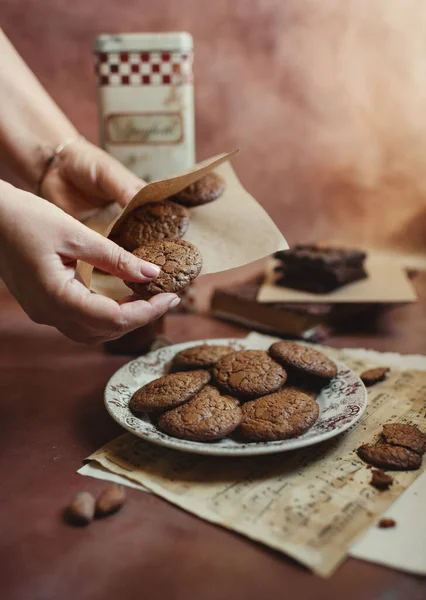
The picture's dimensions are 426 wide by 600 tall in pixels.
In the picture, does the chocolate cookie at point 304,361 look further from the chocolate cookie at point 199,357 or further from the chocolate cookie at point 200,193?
the chocolate cookie at point 200,193

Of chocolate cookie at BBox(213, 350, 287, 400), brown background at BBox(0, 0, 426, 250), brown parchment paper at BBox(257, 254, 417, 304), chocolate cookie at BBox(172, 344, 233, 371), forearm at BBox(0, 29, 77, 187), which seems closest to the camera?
chocolate cookie at BBox(213, 350, 287, 400)

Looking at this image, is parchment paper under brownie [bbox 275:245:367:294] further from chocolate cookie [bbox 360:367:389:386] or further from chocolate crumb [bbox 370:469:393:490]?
chocolate crumb [bbox 370:469:393:490]

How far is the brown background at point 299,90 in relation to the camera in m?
1.74

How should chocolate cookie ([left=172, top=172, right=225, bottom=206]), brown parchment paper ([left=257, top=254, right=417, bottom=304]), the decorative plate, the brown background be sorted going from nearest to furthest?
the decorative plate → chocolate cookie ([left=172, top=172, right=225, bottom=206]) → brown parchment paper ([left=257, top=254, right=417, bottom=304]) → the brown background

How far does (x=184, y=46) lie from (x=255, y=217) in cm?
52

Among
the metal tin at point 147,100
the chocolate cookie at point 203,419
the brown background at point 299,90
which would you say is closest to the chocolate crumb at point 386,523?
the chocolate cookie at point 203,419

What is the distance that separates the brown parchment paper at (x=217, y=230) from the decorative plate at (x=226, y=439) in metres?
0.14

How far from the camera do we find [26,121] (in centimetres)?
124

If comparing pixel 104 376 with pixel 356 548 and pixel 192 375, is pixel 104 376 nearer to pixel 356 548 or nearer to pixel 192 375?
pixel 192 375

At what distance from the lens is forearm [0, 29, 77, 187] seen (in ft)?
4.03

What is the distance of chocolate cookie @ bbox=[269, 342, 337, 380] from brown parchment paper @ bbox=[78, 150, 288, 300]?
17 cm

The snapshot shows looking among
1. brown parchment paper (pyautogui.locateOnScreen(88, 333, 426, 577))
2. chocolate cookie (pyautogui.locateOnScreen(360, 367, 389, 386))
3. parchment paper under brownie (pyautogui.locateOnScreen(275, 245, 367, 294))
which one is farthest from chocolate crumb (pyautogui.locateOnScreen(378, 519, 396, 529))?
parchment paper under brownie (pyautogui.locateOnScreen(275, 245, 367, 294))

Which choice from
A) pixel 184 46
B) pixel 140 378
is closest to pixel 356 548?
pixel 140 378

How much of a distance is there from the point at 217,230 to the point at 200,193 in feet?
0.30
